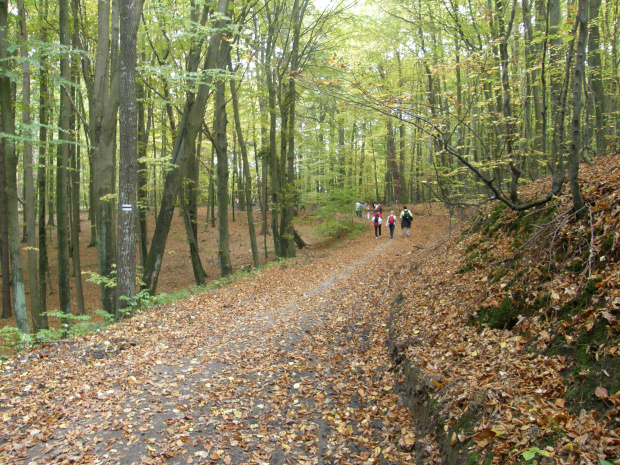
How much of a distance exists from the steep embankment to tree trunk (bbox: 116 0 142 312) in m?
6.09

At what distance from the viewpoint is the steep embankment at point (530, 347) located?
8.87 ft

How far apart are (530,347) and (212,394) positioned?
12.4ft

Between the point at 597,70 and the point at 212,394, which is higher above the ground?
the point at 597,70

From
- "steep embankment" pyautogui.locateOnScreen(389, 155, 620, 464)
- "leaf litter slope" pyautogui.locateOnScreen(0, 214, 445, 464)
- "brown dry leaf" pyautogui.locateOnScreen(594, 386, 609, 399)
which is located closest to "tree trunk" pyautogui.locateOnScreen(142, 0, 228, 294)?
"leaf litter slope" pyautogui.locateOnScreen(0, 214, 445, 464)

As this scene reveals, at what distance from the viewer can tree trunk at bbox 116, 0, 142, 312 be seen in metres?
8.07

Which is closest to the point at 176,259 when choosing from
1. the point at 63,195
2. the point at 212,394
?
the point at 63,195

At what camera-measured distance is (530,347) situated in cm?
369

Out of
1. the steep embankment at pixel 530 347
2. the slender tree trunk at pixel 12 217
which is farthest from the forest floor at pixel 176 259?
the steep embankment at pixel 530 347

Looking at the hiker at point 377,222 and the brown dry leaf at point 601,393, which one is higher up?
the hiker at point 377,222

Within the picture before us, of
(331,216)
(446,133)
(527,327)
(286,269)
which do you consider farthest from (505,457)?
(331,216)

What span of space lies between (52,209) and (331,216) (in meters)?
18.1

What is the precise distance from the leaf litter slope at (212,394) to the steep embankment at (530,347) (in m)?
0.67

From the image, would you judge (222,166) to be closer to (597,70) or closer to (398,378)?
(398,378)

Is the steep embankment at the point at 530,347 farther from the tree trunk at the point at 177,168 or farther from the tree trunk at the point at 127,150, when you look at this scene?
the tree trunk at the point at 177,168
